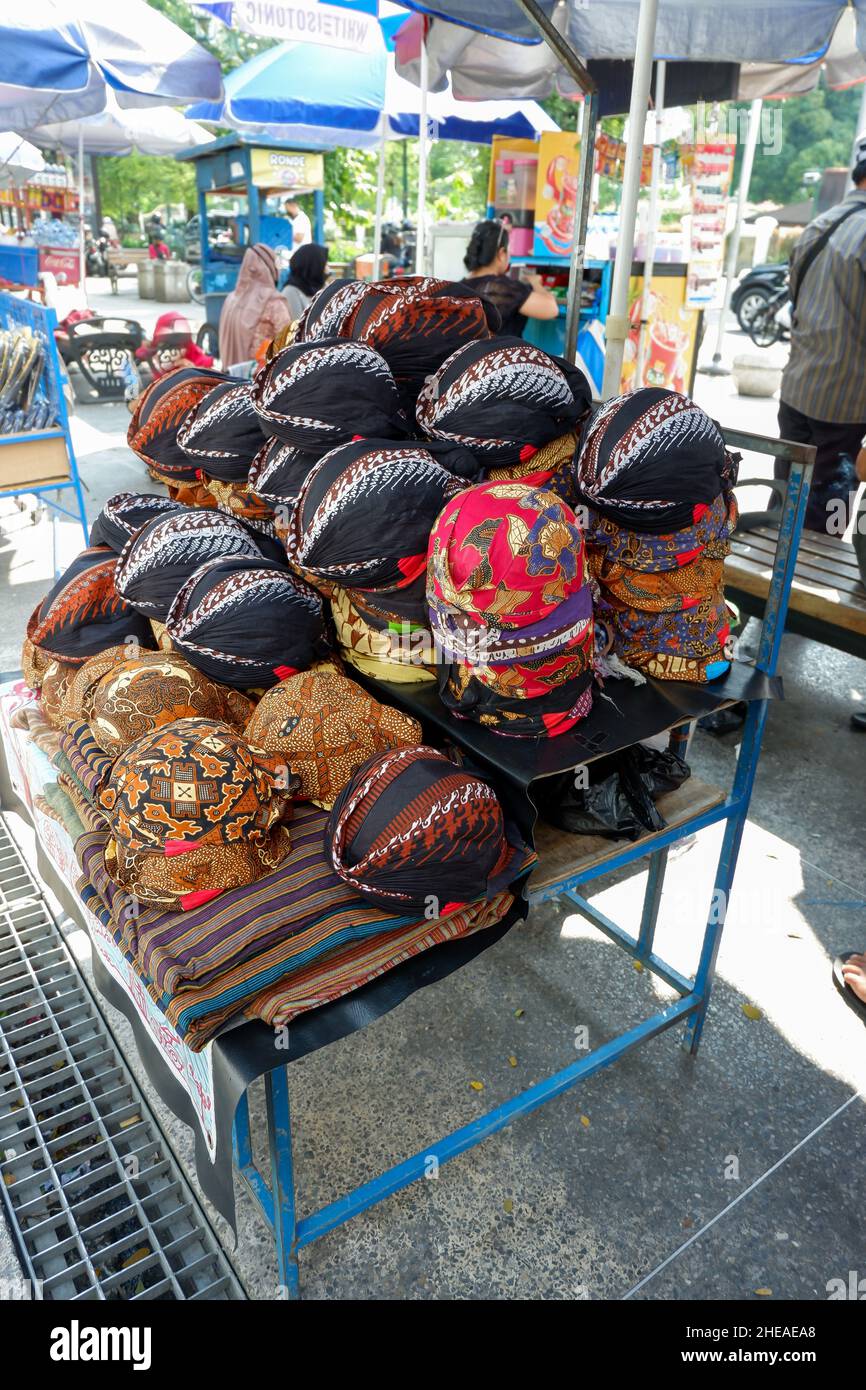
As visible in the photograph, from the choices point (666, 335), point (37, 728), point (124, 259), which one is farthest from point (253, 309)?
point (124, 259)

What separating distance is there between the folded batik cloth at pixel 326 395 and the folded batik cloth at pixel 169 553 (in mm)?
284

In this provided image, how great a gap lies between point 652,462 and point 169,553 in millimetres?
1039

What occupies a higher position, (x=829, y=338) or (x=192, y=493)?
(x=829, y=338)

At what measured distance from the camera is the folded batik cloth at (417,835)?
1.52m

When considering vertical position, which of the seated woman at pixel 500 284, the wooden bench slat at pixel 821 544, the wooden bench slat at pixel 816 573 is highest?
the seated woman at pixel 500 284

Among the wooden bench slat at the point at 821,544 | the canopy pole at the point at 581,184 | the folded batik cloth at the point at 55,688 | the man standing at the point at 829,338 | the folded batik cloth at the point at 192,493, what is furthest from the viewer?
the man standing at the point at 829,338

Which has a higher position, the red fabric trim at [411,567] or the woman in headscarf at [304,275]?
the woman in headscarf at [304,275]

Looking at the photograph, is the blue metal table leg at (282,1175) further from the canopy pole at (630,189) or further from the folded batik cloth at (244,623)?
the canopy pole at (630,189)

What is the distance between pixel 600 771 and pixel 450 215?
21.2 meters

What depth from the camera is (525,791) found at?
5.38 feet

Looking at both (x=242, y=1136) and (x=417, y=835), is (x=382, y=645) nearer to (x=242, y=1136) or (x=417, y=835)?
(x=417, y=835)

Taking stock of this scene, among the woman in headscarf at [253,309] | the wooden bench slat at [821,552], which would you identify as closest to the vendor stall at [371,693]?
the wooden bench slat at [821,552]

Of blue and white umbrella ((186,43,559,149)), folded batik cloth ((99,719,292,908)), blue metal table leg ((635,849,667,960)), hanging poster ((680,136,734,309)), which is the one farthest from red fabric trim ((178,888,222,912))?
blue and white umbrella ((186,43,559,149))

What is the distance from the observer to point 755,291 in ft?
54.1
